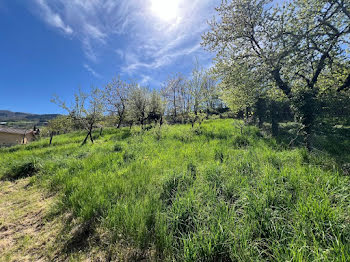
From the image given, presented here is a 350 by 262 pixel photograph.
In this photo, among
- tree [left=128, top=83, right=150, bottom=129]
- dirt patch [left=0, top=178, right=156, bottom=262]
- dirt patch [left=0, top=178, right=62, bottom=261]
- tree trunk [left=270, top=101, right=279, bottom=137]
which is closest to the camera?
dirt patch [left=0, top=178, right=156, bottom=262]

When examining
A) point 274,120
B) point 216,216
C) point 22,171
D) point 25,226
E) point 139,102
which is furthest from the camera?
point 139,102

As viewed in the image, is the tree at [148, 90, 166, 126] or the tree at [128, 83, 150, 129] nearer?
the tree at [128, 83, 150, 129]

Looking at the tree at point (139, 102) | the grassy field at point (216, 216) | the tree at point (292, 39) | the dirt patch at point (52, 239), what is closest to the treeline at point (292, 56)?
the tree at point (292, 39)

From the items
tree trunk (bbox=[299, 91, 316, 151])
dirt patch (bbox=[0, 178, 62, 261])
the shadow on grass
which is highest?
tree trunk (bbox=[299, 91, 316, 151])

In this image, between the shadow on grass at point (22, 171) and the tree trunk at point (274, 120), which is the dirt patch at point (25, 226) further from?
the tree trunk at point (274, 120)

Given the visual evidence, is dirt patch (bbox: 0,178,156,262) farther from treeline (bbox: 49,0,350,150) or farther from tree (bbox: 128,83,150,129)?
tree (bbox: 128,83,150,129)

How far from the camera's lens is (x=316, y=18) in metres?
5.92

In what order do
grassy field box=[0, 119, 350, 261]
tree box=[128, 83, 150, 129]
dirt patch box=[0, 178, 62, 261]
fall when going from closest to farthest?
grassy field box=[0, 119, 350, 261] < dirt patch box=[0, 178, 62, 261] < tree box=[128, 83, 150, 129]

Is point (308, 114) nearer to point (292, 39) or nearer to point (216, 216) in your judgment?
point (292, 39)

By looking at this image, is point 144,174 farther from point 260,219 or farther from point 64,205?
point 260,219

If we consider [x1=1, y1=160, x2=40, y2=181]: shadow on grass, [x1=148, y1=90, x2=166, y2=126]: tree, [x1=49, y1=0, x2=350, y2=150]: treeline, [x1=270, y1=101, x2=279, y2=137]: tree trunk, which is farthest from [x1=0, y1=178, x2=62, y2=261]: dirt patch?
[x1=148, y1=90, x2=166, y2=126]: tree

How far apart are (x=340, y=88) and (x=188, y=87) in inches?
383

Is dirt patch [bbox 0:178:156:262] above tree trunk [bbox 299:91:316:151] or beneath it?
beneath

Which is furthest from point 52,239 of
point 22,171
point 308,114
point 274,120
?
point 274,120
